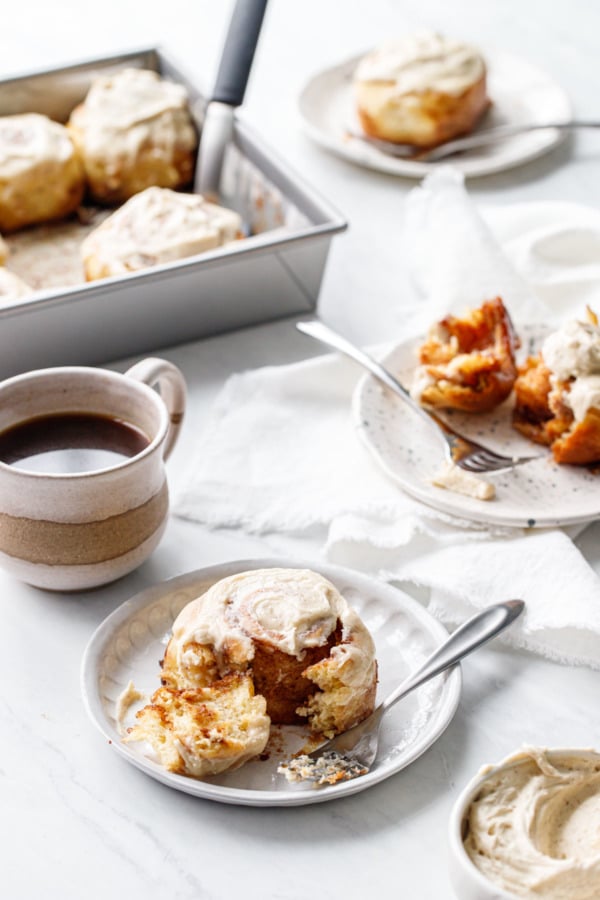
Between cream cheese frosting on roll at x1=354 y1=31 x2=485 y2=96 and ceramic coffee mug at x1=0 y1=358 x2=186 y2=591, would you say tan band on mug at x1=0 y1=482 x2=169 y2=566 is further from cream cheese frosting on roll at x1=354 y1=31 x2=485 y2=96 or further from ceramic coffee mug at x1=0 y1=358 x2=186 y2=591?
cream cheese frosting on roll at x1=354 y1=31 x2=485 y2=96

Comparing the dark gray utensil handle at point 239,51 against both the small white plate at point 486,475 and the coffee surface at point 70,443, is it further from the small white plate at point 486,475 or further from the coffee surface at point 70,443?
the coffee surface at point 70,443

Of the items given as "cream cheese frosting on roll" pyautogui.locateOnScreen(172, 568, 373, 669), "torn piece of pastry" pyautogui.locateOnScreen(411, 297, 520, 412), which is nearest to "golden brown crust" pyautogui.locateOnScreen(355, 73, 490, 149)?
"torn piece of pastry" pyautogui.locateOnScreen(411, 297, 520, 412)

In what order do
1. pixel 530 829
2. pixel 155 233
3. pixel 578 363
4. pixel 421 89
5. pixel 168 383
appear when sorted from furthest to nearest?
1. pixel 421 89
2. pixel 155 233
3. pixel 578 363
4. pixel 168 383
5. pixel 530 829

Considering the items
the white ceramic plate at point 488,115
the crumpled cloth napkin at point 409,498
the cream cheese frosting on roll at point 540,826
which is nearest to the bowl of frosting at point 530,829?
the cream cheese frosting on roll at point 540,826

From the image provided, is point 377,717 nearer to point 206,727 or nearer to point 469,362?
point 206,727

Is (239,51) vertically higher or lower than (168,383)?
higher

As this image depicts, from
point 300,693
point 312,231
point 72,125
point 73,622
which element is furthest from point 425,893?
point 72,125

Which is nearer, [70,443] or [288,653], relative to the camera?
[288,653]

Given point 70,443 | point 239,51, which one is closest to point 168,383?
point 70,443
